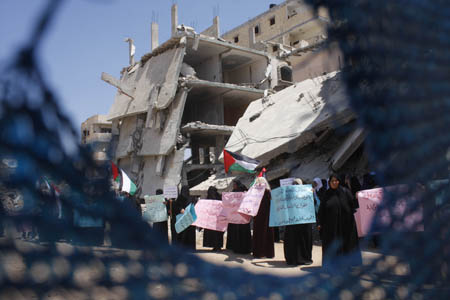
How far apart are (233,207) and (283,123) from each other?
19.5 feet

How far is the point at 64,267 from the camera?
0.64 meters

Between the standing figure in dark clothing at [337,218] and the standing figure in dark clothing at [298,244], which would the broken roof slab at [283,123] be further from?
the standing figure in dark clothing at [337,218]

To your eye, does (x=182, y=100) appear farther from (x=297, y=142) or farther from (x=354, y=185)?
(x=354, y=185)

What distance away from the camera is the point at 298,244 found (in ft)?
20.7

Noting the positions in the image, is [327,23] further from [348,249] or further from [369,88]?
[348,249]

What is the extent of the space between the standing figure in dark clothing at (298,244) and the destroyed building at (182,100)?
11.7 metres

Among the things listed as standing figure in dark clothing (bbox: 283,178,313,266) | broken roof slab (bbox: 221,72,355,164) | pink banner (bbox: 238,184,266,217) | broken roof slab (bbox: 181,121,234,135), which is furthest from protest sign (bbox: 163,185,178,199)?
broken roof slab (bbox: 181,121,234,135)

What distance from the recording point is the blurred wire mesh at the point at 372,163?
2.07 ft

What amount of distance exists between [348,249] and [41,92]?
537cm

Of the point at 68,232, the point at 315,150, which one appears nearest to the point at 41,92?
the point at 68,232

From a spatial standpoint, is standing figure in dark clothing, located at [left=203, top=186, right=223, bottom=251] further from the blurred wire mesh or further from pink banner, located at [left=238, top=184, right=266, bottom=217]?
the blurred wire mesh

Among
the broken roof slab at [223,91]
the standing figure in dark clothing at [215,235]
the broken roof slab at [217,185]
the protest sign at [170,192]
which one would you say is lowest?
the standing figure in dark clothing at [215,235]

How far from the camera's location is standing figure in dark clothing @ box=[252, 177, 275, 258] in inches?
279

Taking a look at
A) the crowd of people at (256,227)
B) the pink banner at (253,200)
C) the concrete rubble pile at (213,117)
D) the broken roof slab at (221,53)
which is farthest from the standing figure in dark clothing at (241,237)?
the broken roof slab at (221,53)
